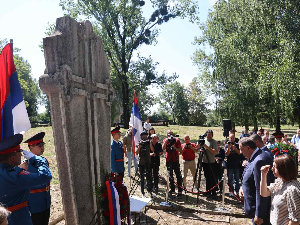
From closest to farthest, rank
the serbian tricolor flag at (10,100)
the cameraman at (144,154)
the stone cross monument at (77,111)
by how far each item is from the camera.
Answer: the serbian tricolor flag at (10,100) → the stone cross monument at (77,111) → the cameraman at (144,154)

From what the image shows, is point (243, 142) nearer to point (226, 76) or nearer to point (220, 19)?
point (226, 76)

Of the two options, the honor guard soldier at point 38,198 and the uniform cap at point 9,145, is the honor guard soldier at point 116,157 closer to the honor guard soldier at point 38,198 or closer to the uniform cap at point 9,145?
the honor guard soldier at point 38,198

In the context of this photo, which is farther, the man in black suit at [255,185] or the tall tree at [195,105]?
the tall tree at [195,105]

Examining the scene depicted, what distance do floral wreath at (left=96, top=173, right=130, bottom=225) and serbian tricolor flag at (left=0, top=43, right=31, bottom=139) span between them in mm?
1540

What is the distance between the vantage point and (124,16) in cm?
2103

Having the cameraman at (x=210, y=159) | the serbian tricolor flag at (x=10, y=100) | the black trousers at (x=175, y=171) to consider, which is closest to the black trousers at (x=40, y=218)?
the serbian tricolor flag at (x=10, y=100)

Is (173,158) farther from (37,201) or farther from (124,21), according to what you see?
(124,21)

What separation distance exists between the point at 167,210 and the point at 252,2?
14.5m

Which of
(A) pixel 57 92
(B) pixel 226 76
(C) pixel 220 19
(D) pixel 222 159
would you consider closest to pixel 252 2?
(C) pixel 220 19

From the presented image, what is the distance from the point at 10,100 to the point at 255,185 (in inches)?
145

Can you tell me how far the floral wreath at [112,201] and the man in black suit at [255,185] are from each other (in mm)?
1931

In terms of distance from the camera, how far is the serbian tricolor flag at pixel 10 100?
3298mm

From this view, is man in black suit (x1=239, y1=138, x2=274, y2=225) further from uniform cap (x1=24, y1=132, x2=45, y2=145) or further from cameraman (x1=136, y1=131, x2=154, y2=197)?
cameraman (x1=136, y1=131, x2=154, y2=197)

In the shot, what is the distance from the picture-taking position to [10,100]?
3.38 m
